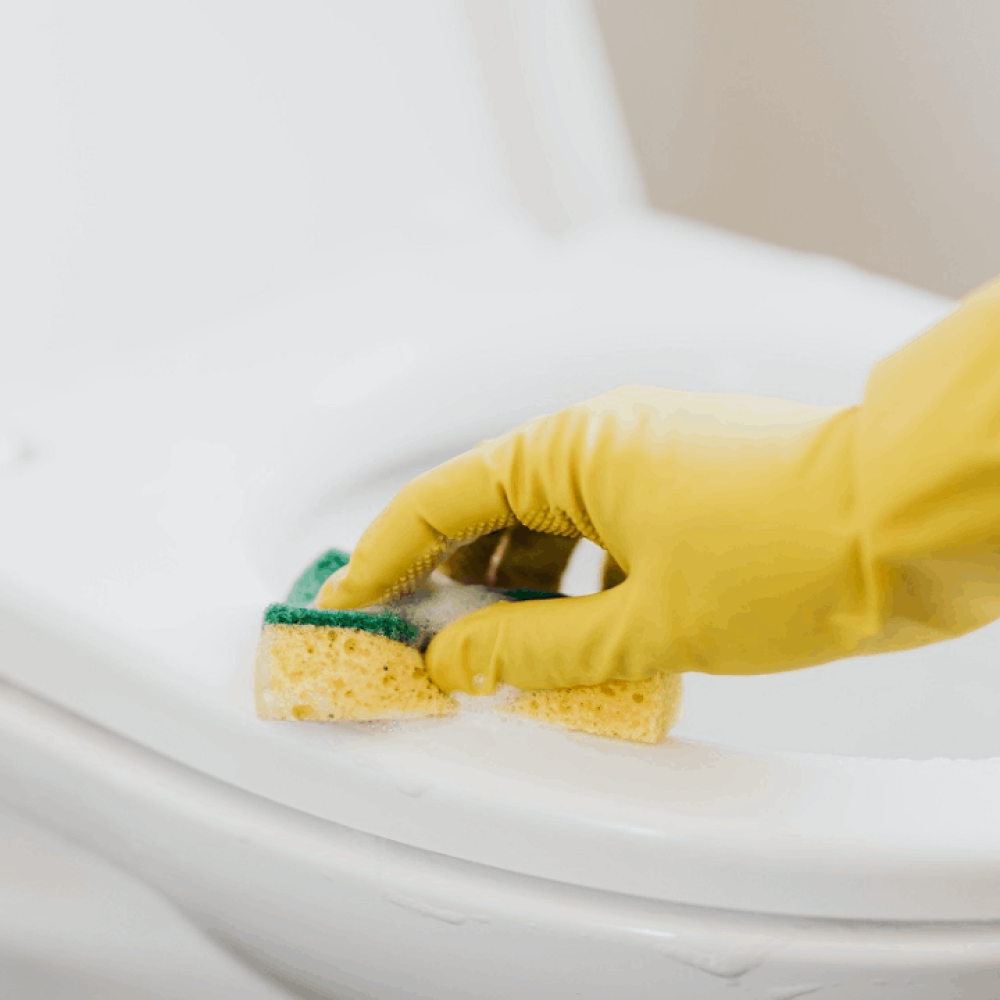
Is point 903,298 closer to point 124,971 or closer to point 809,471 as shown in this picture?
point 809,471

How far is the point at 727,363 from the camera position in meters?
0.72

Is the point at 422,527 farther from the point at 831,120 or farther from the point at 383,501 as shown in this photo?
the point at 831,120

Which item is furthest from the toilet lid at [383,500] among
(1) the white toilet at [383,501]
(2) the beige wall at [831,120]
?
(2) the beige wall at [831,120]

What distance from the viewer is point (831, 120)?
1.17 m

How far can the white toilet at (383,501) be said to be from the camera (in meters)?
0.44

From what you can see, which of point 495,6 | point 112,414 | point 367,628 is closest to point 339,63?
point 495,6

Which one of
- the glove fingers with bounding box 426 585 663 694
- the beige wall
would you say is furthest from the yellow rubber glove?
the beige wall

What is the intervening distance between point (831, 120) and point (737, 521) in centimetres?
89

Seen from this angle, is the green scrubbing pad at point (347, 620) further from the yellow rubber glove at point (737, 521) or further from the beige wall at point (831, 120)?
the beige wall at point (831, 120)

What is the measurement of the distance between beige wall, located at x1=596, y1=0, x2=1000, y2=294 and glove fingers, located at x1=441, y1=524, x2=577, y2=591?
2.45 ft

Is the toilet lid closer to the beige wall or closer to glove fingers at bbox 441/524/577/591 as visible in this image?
glove fingers at bbox 441/524/577/591

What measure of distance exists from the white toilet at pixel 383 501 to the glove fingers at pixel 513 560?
8cm

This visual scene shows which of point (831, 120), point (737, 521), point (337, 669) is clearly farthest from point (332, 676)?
point (831, 120)

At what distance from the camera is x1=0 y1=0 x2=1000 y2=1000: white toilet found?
435 millimetres
